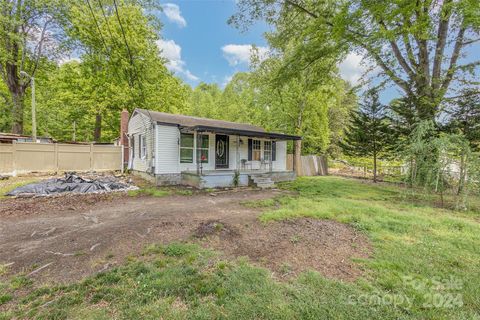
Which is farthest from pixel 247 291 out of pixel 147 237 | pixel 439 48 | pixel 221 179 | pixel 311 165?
pixel 311 165

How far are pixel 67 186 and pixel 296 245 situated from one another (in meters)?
→ 8.67

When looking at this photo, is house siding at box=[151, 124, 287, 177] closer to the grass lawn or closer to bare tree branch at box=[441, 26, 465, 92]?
the grass lawn

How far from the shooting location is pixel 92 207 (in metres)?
6.41

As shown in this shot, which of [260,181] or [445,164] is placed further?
[260,181]

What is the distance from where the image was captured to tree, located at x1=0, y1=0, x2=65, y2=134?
49.3 feet

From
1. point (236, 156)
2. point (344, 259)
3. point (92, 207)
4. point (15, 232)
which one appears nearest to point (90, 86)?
point (236, 156)

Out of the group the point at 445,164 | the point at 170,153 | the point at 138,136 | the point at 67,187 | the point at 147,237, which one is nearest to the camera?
the point at 147,237

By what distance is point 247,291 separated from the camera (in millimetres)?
2498

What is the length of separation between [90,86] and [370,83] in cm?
1901

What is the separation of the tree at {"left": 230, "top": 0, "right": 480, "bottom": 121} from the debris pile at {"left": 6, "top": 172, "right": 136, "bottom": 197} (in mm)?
9734

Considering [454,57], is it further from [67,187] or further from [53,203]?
[67,187]

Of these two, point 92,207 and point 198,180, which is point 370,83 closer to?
point 198,180

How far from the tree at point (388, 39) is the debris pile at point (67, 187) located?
973cm

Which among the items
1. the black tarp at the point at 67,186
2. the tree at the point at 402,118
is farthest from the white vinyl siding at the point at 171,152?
the tree at the point at 402,118
